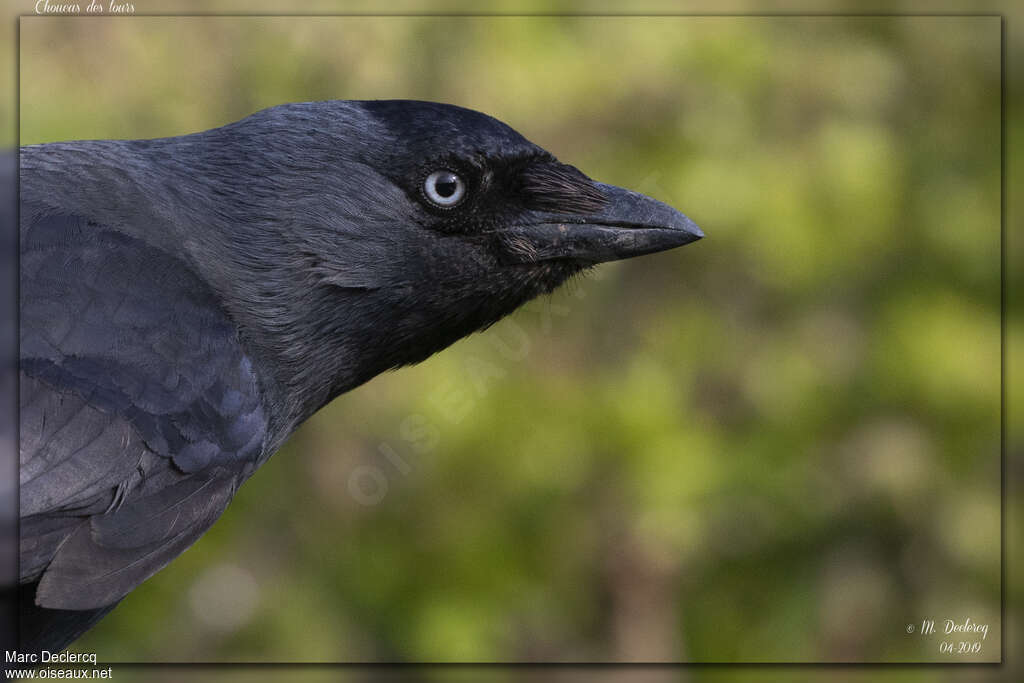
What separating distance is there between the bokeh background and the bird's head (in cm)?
169

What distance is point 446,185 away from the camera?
3621mm

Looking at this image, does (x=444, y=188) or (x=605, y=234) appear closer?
(x=444, y=188)

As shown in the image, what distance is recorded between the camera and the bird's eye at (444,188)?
3609 mm

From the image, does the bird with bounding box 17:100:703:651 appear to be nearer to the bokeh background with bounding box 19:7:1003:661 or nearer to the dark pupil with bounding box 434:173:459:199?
the dark pupil with bounding box 434:173:459:199

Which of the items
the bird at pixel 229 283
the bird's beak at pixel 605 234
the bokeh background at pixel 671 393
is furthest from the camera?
the bokeh background at pixel 671 393

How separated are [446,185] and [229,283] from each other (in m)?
0.75

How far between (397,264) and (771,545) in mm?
3369

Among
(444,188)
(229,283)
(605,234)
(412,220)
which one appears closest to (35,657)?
(229,283)

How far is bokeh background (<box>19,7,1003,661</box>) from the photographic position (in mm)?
5535

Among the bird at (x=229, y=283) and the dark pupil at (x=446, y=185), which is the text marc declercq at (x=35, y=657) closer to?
the bird at (x=229, y=283)

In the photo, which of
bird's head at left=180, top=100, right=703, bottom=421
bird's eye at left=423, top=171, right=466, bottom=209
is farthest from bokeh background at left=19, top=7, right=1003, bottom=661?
bird's eye at left=423, top=171, right=466, bottom=209

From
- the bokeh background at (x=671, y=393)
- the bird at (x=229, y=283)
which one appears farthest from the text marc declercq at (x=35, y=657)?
the bokeh background at (x=671, y=393)

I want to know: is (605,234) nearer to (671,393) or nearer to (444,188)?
(444,188)

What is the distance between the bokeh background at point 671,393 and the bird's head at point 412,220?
5.55ft
